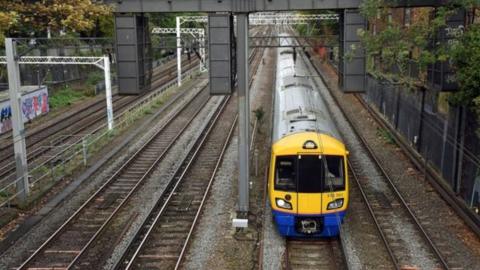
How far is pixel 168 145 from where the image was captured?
24.6m

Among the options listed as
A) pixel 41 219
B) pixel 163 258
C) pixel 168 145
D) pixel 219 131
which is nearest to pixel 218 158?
pixel 168 145

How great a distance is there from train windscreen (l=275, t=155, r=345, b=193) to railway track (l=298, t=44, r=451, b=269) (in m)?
1.99

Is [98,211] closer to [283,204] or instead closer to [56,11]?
[56,11]

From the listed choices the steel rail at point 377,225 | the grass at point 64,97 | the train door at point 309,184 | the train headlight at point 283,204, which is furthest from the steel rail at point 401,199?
the grass at point 64,97

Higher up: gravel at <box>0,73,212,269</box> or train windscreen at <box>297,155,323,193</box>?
train windscreen at <box>297,155,323,193</box>

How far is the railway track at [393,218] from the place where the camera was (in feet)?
41.8

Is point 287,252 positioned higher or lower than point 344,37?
lower

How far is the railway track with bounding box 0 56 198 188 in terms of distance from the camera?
73.2 ft

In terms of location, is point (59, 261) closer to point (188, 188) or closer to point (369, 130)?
point (188, 188)

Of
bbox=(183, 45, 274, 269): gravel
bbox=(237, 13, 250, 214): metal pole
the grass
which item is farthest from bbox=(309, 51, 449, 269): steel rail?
the grass

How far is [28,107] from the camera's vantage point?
32.0 metres

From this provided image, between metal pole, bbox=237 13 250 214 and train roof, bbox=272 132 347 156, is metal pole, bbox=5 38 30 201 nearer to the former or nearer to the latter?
metal pole, bbox=237 13 250 214

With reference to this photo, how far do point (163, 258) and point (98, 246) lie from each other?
193cm

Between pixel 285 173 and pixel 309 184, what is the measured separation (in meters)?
0.66
